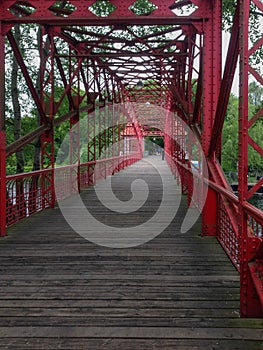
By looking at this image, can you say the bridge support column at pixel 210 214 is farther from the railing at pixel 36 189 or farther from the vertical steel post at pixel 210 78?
the railing at pixel 36 189

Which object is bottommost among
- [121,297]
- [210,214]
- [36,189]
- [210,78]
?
[121,297]

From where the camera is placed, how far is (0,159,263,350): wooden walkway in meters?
3.32

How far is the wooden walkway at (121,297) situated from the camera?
3320 millimetres

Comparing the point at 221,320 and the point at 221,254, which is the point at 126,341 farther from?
the point at 221,254

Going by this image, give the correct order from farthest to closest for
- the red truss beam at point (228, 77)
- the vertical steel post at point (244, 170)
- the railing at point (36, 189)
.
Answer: the railing at point (36, 189)
the red truss beam at point (228, 77)
the vertical steel post at point (244, 170)

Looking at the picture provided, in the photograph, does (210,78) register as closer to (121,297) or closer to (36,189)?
(121,297)

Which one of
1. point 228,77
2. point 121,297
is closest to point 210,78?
point 228,77

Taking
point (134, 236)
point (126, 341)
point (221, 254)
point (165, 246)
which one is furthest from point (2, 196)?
point (126, 341)

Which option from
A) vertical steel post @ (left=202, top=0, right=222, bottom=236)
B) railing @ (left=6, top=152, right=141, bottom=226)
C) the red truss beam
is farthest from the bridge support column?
railing @ (left=6, top=152, right=141, bottom=226)

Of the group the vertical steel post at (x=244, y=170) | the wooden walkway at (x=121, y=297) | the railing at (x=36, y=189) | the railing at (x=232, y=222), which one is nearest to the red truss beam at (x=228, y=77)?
the vertical steel post at (x=244, y=170)

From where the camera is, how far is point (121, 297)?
418 cm

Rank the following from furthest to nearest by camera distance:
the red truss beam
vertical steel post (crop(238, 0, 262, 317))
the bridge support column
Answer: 1. the bridge support column
2. the red truss beam
3. vertical steel post (crop(238, 0, 262, 317))

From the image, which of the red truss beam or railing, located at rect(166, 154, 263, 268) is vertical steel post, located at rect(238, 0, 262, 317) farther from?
the red truss beam

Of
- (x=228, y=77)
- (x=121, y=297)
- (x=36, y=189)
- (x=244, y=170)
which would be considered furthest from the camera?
(x=36, y=189)
